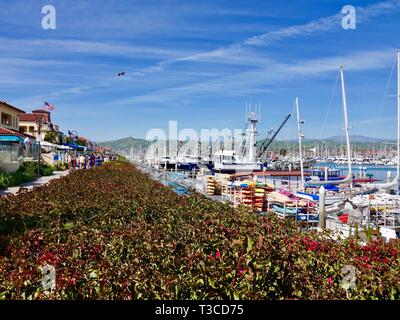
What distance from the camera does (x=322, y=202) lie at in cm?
1195

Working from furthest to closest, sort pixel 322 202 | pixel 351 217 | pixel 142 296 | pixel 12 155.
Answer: pixel 12 155 → pixel 351 217 → pixel 322 202 → pixel 142 296

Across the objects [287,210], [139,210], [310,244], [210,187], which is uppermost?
[139,210]

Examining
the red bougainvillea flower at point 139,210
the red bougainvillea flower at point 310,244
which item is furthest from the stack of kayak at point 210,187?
the red bougainvillea flower at point 310,244

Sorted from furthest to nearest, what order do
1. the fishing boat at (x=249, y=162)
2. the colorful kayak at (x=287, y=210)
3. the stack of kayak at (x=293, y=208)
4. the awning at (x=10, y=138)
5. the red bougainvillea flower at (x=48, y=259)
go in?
the fishing boat at (x=249, y=162) < the awning at (x=10, y=138) < the colorful kayak at (x=287, y=210) < the stack of kayak at (x=293, y=208) < the red bougainvillea flower at (x=48, y=259)

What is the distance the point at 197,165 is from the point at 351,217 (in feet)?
196

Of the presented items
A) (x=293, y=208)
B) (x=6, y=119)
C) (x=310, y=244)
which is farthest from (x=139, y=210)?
(x=6, y=119)

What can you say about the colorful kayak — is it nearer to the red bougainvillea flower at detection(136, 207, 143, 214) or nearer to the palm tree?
the red bougainvillea flower at detection(136, 207, 143, 214)

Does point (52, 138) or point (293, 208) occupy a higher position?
point (52, 138)

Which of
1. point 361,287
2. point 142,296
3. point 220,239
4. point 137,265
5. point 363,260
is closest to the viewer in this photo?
point 142,296

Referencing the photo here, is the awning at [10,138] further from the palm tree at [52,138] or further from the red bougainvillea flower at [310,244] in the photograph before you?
the red bougainvillea flower at [310,244]

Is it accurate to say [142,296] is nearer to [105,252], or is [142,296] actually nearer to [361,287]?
[105,252]

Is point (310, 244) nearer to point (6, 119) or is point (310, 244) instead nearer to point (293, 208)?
point (293, 208)

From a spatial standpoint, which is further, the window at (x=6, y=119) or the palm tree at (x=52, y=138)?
the palm tree at (x=52, y=138)
